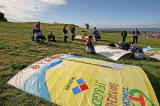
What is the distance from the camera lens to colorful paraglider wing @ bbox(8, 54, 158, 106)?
2.86 metres

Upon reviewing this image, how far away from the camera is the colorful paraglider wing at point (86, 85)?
286cm

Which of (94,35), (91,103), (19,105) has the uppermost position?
(94,35)

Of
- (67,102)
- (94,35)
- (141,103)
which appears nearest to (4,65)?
(67,102)

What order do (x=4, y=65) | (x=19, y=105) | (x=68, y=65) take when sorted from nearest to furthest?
(x=19, y=105), (x=68, y=65), (x=4, y=65)

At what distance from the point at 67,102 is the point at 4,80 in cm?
290

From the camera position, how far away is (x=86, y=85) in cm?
326

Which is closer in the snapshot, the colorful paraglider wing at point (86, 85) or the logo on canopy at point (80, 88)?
the colorful paraglider wing at point (86, 85)

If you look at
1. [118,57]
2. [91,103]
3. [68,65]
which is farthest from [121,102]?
[118,57]

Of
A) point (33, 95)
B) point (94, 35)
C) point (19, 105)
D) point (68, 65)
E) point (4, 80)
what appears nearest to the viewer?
point (19, 105)

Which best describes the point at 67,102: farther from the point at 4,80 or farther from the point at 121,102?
the point at 4,80

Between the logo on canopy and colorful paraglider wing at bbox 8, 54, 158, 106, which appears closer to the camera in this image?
colorful paraglider wing at bbox 8, 54, 158, 106

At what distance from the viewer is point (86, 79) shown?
3.47 meters

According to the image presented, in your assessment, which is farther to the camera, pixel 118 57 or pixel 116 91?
pixel 118 57

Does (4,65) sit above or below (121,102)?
above
